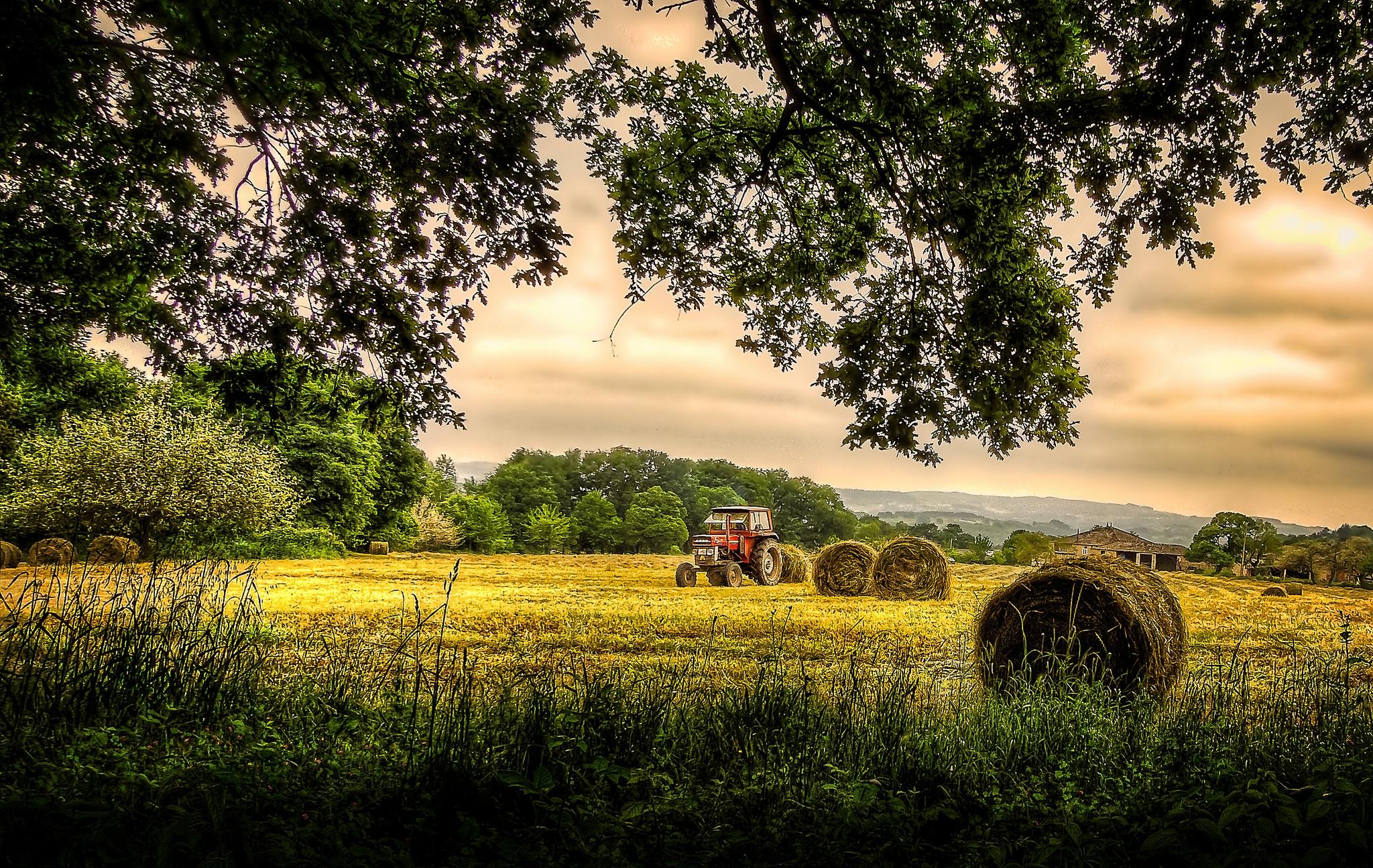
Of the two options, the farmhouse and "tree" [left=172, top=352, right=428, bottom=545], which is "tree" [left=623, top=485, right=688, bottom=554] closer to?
"tree" [left=172, top=352, right=428, bottom=545]

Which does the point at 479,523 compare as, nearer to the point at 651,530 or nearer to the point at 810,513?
the point at 651,530

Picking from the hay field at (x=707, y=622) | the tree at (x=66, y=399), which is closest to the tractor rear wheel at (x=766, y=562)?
the hay field at (x=707, y=622)

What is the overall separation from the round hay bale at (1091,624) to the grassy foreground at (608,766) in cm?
66

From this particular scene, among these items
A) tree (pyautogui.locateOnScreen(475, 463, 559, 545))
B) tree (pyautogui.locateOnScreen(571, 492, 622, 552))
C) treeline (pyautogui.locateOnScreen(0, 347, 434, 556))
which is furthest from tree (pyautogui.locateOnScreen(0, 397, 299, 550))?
tree (pyautogui.locateOnScreen(475, 463, 559, 545))

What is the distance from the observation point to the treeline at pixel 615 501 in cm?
4762

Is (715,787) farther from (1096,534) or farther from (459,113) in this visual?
(1096,534)

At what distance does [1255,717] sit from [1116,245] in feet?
13.2

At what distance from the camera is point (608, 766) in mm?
3002

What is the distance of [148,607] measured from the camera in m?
4.28

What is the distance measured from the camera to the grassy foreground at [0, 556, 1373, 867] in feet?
8.00

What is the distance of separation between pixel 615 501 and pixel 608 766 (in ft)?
205

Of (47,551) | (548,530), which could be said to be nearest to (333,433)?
(47,551)

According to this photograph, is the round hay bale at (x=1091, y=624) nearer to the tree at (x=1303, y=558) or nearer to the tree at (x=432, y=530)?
the tree at (x=432, y=530)

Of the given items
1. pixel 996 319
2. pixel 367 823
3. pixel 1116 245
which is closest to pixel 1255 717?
pixel 996 319
